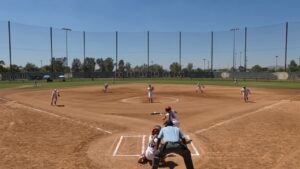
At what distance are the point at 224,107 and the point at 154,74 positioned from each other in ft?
233

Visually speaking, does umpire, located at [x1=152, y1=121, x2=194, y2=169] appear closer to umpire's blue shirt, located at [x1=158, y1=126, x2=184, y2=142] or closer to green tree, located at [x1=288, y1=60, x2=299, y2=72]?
umpire's blue shirt, located at [x1=158, y1=126, x2=184, y2=142]

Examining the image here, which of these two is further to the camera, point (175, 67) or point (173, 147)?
point (175, 67)

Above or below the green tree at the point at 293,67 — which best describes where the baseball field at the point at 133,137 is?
below

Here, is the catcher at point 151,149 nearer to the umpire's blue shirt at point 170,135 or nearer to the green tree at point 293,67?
the umpire's blue shirt at point 170,135

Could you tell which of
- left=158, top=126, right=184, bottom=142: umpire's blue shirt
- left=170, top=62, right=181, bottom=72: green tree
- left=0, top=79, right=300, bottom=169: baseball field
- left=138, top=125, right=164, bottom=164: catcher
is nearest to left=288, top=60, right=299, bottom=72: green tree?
left=170, top=62, right=181, bottom=72: green tree

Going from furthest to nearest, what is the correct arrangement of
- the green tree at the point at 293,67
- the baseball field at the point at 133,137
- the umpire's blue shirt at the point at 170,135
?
1. the green tree at the point at 293,67
2. the baseball field at the point at 133,137
3. the umpire's blue shirt at the point at 170,135

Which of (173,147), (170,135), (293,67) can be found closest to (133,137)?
(170,135)

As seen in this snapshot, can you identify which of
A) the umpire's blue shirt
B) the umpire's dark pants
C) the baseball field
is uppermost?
the umpire's blue shirt

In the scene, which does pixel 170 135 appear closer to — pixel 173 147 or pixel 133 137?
pixel 173 147

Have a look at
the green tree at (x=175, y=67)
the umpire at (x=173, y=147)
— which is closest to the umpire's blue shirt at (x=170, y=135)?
the umpire at (x=173, y=147)

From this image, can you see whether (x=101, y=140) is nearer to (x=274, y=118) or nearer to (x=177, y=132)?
(x=177, y=132)

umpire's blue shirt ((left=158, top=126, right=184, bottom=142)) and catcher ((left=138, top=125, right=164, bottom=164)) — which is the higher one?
umpire's blue shirt ((left=158, top=126, right=184, bottom=142))

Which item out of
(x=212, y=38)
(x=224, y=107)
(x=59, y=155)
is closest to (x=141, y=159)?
(x=59, y=155)

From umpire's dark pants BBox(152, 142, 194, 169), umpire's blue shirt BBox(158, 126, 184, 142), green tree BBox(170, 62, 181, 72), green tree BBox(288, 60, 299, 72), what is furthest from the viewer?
green tree BBox(288, 60, 299, 72)
